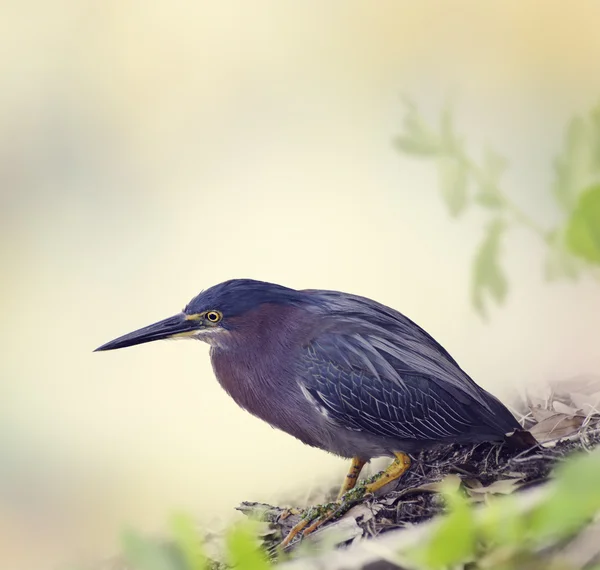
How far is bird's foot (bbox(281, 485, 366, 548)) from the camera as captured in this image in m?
0.88

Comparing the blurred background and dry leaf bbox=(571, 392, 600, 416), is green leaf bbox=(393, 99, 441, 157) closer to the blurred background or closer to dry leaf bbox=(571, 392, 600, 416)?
the blurred background

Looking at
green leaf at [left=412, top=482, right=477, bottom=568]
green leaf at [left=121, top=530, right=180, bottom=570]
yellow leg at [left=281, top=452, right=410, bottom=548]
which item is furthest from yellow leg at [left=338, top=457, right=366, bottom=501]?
green leaf at [left=412, top=482, right=477, bottom=568]

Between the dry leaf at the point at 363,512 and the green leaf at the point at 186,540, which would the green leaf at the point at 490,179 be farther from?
the green leaf at the point at 186,540

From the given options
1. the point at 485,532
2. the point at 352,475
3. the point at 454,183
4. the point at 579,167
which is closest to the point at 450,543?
the point at 485,532

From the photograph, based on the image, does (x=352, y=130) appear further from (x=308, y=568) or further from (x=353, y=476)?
(x=308, y=568)

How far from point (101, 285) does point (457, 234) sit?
1.83 feet

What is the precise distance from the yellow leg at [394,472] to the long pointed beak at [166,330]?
0.33m

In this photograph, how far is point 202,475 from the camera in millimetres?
946

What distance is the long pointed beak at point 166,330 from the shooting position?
0.94 metres

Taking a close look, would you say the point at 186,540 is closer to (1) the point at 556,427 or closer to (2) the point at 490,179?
(1) the point at 556,427

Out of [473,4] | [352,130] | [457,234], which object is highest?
[473,4]

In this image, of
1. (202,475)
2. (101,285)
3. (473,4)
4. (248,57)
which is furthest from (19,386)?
(473,4)

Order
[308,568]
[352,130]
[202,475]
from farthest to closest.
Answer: [352,130] < [202,475] < [308,568]

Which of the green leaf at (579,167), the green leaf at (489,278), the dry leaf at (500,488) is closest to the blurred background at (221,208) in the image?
the green leaf at (489,278)
